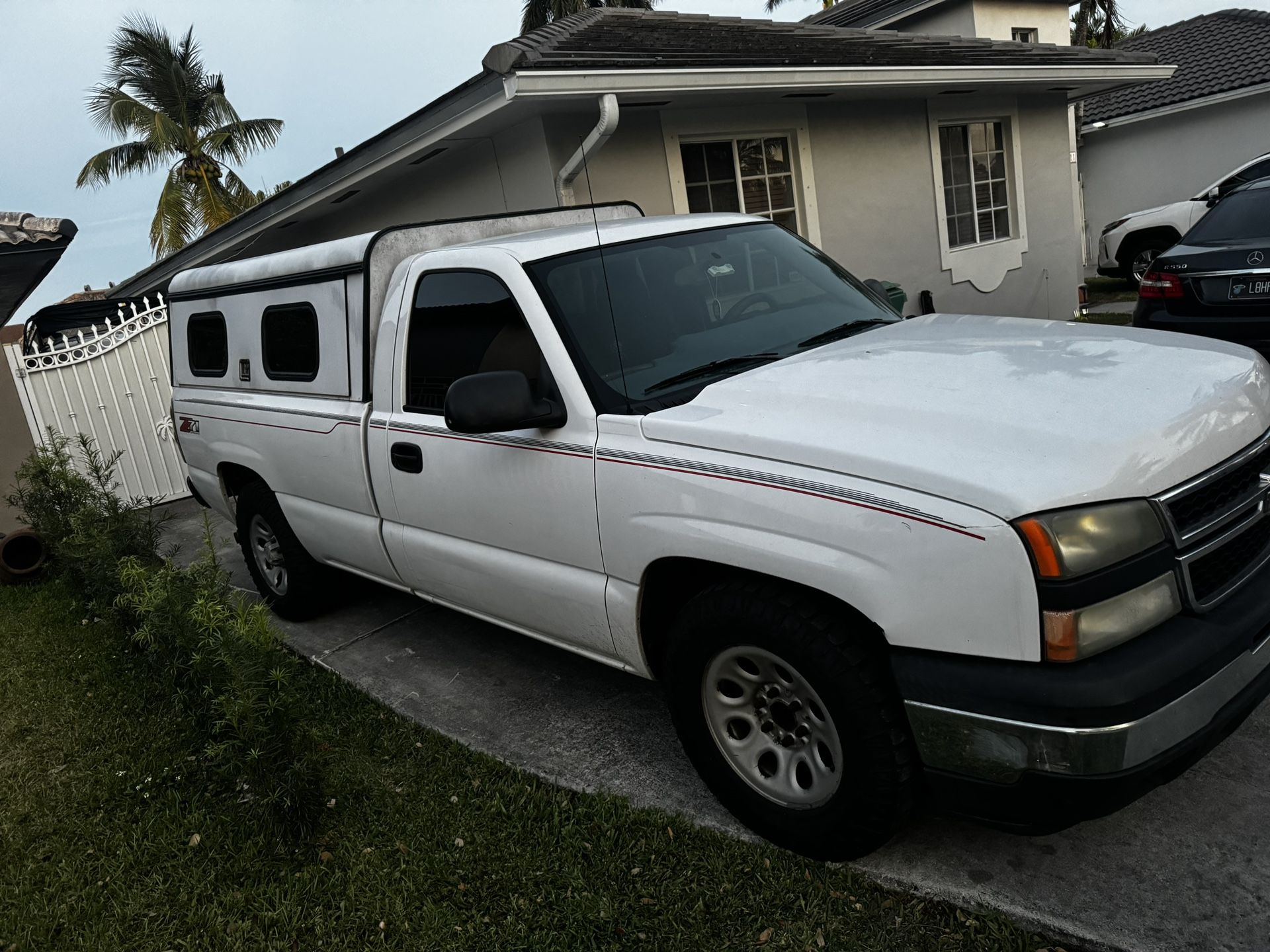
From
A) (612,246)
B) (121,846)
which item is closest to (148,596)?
(121,846)

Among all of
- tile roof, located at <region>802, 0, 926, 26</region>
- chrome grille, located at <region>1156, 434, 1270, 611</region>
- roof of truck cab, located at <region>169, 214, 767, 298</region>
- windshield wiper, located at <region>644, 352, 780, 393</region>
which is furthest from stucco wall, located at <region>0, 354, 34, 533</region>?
tile roof, located at <region>802, 0, 926, 26</region>

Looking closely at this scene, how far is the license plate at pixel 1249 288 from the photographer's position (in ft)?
20.3

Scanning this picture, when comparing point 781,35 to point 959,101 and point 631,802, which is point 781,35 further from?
point 631,802

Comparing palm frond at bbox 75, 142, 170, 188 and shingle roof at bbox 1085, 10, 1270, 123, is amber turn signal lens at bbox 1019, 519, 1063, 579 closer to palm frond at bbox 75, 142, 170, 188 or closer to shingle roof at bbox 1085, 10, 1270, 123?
shingle roof at bbox 1085, 10, 1270, 123

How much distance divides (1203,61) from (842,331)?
832 inches

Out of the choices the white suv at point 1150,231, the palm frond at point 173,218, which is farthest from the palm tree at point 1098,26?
the palm frond at point 173,218

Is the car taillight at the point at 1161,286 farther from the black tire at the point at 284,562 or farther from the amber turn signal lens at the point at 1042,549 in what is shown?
the black tire at the point at 284,562

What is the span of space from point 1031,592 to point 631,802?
169cm

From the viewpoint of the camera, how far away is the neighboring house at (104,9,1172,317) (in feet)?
23.6

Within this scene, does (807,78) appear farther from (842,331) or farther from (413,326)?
(413,326)

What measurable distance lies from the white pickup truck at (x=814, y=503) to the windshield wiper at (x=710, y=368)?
0.04 ft

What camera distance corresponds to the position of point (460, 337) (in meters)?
3.79

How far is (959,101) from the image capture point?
10641mm

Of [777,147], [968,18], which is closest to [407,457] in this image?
[777,147]
